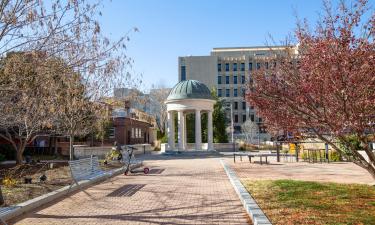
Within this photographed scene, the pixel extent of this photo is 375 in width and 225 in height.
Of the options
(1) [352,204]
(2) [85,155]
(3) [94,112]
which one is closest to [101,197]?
(1) [352,204]

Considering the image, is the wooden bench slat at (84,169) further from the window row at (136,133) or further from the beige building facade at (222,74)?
the beige building facade at (222,74)

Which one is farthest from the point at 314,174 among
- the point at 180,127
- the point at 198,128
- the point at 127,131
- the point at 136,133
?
the point at 136,133

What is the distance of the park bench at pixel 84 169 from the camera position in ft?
41.1

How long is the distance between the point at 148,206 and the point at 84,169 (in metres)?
5.04

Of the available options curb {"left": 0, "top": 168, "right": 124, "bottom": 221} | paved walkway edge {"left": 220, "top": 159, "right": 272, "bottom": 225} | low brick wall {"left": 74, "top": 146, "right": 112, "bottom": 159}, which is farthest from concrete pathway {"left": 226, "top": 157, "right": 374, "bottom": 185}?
low brick wall {"left": 74, "top": 146, "right": 112, "bottom": 159}

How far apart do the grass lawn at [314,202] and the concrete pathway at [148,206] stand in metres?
0.73

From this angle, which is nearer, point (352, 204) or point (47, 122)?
point (352, 204)

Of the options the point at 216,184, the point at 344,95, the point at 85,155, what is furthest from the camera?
the point at 85,155

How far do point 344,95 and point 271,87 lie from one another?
1780 millimetres

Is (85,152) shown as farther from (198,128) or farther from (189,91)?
(189,91)

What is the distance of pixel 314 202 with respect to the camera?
9.32 meters

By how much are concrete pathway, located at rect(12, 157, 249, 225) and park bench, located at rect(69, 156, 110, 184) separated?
55cm

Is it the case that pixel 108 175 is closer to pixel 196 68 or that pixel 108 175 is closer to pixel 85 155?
pixel 85 155

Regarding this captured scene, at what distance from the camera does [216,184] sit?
46.5 feet
